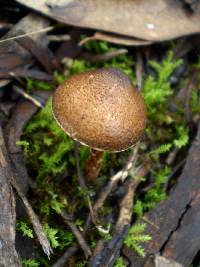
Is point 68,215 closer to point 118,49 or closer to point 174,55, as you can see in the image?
point 118,49

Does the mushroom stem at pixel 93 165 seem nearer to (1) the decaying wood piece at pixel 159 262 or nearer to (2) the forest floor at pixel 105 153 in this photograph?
(2) the forest floor at pixel 105 153

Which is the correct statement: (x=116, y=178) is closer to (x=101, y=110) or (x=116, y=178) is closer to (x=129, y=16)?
(x=101, y=110)

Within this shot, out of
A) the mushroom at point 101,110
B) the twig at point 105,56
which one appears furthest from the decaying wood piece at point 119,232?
the twig at point 105,56

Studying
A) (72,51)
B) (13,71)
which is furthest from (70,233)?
(72,51)

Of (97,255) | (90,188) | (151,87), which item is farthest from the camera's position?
(151,87)

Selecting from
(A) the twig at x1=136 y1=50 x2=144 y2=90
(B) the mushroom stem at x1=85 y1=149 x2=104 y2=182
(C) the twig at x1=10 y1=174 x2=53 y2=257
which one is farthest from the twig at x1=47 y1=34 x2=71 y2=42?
(C) the twig at x1=10 y1=174 x2=53 y2=257

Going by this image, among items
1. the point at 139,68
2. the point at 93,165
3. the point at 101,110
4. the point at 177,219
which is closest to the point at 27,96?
the point at 93,165
